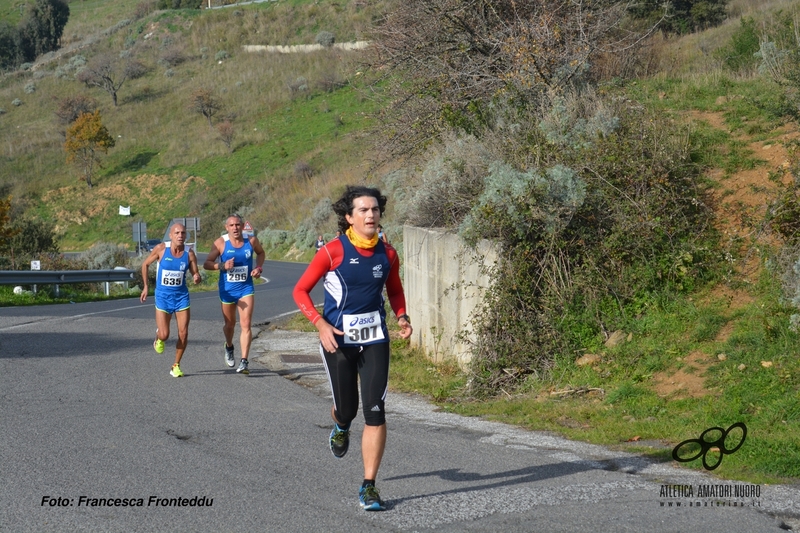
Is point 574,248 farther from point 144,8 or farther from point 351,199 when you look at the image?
point 144,8

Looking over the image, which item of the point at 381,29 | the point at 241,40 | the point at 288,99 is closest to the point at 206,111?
the point at 288,99

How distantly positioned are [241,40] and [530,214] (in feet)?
302

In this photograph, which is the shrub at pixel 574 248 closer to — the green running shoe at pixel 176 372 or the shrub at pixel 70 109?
the green running shoe at pixel 176 372

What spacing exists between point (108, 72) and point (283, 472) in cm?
9089

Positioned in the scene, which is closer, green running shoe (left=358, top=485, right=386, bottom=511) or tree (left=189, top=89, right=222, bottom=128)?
green running shoe (left=358, top=485, right=386, bottom=511)

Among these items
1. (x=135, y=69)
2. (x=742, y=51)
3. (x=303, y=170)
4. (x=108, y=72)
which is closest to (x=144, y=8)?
(x=135, y=69)

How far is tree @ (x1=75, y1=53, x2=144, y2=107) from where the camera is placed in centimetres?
8919

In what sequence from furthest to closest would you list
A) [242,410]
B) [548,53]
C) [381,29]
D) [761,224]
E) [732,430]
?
[381,29]
[548,53]
[761,224]
[242,410]
[732,430]

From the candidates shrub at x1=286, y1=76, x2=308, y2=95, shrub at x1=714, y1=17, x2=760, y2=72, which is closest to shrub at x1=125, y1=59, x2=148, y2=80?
shrub at x1=286, y1=76, x2=308, y2=95

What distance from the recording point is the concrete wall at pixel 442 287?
10.7 metres

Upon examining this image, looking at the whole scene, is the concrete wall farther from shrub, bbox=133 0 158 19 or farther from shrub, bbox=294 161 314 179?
shrub, bbox=133 0 158 19

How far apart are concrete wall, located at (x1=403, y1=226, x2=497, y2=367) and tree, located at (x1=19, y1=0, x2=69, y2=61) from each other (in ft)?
385

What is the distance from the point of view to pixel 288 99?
77.0 m

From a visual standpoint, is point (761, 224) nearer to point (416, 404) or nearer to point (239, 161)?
point (416, 404)
